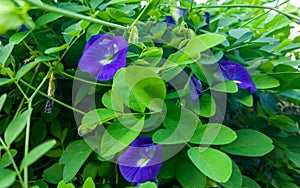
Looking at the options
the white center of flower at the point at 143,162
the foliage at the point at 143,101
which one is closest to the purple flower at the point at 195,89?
the foliage at the point at 143,101

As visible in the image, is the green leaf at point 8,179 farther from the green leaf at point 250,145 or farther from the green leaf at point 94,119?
the green leaf at point 250,145

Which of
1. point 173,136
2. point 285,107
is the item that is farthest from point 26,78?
point 285,107

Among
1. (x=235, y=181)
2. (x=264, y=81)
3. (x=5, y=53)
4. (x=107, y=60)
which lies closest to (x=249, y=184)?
(x=235, y=181)

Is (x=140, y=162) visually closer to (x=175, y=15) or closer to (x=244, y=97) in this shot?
(x=244, y=97)

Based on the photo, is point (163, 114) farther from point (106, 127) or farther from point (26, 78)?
point (26, 78)

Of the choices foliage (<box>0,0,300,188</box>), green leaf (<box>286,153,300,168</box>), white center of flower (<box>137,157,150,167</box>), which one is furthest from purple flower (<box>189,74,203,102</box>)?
green leaf (<box>286,153,300,168</box>)
